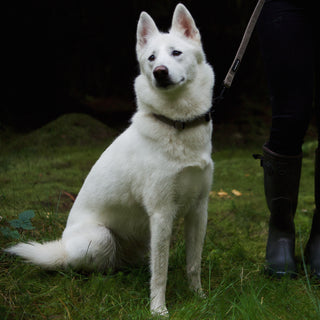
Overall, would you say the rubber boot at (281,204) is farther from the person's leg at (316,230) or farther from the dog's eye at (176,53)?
the dog's eye at (176,53)

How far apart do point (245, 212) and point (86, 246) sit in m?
1.59

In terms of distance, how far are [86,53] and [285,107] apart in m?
4.77

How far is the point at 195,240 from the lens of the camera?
2.01m

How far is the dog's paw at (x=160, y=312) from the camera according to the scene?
5.46ft

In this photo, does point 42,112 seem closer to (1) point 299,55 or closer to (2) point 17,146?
(2) point 17,146

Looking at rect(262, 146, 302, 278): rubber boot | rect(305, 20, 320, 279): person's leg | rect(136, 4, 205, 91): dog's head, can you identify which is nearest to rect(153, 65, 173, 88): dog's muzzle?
rect(136, 4, 205, 91): dog's head

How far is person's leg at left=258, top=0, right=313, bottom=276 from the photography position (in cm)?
193

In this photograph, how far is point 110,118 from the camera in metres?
6.37

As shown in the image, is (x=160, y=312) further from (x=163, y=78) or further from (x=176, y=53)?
(x=176, y=53)

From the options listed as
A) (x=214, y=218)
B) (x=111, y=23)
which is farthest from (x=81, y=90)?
(x=214, y=218)

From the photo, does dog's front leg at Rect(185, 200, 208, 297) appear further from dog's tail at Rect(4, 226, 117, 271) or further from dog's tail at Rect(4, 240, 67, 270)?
dog's tail at Rect(4, 240, 67, 270)

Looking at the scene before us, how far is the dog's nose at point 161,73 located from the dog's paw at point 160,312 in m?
1.10

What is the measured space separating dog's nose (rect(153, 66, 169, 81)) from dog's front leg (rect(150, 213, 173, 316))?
67 cm

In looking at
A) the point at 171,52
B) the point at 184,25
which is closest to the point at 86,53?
the point at 184,25
